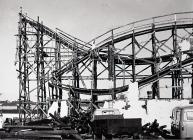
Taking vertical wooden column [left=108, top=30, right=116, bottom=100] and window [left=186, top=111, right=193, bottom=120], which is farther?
vertical wooden column [left=108, top=30, right=116, bottom=100]

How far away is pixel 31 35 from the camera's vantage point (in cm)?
3141

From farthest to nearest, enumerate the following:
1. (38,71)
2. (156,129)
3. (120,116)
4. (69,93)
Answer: (38,71)
(69,93)
(120,116)
(156,129)

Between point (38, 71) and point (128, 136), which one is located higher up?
point (38, 71)

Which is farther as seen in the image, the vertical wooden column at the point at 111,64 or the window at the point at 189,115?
the vertical wooden column at the point at 111,64

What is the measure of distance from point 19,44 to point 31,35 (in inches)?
59.6

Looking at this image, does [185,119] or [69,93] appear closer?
[185,119]

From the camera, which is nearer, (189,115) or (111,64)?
→ (189,115)

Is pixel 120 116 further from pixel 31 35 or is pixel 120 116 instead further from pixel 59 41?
pixel 31 35

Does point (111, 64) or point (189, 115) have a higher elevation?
point (111, 64)

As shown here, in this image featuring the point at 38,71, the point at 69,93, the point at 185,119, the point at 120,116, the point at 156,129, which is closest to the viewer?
the point at 185,119

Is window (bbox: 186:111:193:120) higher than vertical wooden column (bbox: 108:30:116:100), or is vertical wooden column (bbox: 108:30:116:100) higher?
vertical wooden column (bbox: 108:30:116:100)

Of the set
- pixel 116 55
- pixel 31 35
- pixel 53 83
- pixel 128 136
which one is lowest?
pixel 128 136

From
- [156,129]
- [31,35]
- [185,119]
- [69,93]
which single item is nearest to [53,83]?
[69,93]

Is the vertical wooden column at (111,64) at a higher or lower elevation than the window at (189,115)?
higher
